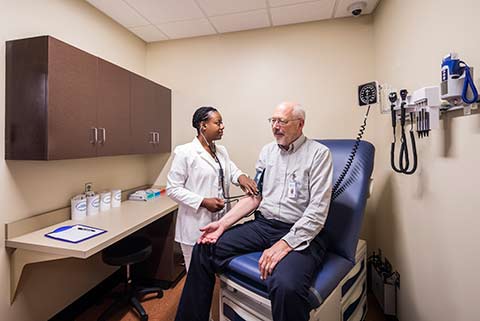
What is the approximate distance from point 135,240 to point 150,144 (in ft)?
3.06

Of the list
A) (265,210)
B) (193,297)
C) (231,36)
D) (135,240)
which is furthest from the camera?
(231,36)

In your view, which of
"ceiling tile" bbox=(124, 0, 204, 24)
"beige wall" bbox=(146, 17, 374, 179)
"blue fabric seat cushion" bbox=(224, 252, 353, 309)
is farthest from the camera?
"beige wall" bbox=(146, 17, 374, 179)

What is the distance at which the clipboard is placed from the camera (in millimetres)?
1590

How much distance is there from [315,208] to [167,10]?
212cm

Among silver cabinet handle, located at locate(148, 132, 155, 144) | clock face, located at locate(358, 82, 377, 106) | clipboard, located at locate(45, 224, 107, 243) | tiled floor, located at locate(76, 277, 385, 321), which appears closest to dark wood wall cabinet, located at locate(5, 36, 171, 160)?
silver cabinet handle, located at locate(148, 132, 155, 144)

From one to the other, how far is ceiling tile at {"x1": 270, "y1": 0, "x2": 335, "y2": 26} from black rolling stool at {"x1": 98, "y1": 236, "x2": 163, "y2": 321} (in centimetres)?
237

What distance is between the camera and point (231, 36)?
278 centimetres

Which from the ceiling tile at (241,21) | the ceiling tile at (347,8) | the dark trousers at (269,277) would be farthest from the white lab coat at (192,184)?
the ceiling tile at (347,8)

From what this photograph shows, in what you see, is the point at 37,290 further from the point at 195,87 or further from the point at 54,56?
the point at 195,87

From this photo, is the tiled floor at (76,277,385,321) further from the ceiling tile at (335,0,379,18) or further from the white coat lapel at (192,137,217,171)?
the ceiling tile at (335,0,379,18)

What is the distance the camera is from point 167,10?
2.29m

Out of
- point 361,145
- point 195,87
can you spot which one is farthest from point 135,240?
point 361,145

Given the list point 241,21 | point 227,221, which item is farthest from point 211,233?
point 241,21

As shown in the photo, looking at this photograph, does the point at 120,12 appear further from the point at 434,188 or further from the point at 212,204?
the point at 434,188
